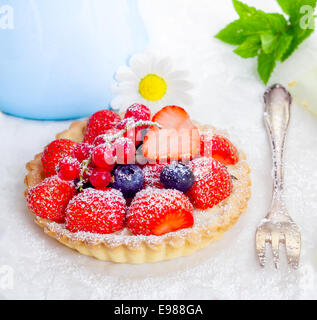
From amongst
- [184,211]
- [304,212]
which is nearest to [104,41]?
[184,211]

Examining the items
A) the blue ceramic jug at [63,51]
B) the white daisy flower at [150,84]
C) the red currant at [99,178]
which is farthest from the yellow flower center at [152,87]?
the red currant at [99,178]

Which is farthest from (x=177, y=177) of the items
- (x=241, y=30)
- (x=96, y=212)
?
(x=241, y=30)

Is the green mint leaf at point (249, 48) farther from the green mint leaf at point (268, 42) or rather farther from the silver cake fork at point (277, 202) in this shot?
the silver cake fork at point (277, 202)

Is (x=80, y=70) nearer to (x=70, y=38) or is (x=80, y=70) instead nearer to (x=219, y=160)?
(x=70, y=38)

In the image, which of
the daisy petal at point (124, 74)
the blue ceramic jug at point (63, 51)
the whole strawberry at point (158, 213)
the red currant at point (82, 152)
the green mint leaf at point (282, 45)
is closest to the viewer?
the whole strawberry at point (158, 213)

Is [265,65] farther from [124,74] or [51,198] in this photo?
[51,198]

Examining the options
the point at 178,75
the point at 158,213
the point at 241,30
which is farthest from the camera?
the point at 241,30

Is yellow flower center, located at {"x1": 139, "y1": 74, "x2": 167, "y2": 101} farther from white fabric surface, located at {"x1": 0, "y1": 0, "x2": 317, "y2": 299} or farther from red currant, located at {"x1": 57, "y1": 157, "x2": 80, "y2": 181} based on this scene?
red currant, located at {"x1": 57, "y1": 157, "x2": 80, "y2": 181}
